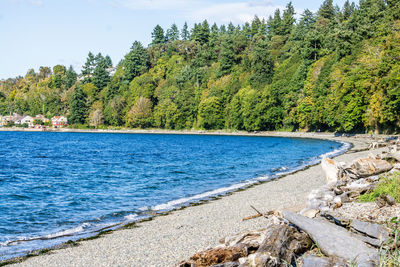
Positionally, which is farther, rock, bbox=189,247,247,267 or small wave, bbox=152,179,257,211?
small wave, bbox=152,179,257,211

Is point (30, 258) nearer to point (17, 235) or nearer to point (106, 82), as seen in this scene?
point (17, 235)

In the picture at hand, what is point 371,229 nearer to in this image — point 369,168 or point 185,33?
point 369,168

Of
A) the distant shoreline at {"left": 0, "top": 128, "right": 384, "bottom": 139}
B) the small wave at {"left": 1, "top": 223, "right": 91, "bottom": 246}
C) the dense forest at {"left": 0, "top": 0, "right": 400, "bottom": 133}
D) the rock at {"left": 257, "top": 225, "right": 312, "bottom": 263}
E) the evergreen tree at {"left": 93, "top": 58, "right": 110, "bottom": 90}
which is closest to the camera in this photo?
the rock at {"left": 257, "top": 225, "right": 312, "bottom": 263}

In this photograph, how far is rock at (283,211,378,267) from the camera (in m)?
5.73

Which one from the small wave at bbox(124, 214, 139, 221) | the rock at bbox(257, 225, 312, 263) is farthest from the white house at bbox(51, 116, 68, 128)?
the rock at bbox(257, 225, 312, 263)

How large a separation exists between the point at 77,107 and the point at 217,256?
503 ft

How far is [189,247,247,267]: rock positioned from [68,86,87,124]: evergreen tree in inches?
5964

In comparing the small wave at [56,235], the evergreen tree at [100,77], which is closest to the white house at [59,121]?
the evergreen tree at [100,77]

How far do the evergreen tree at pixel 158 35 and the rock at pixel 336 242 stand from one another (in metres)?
185

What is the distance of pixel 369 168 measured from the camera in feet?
45.2

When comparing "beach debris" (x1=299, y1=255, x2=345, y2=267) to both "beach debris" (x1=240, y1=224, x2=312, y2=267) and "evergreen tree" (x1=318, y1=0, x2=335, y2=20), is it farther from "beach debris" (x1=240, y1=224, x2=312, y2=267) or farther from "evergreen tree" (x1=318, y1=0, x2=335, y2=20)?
"evergreen tree" (x1=318, y1=0, x2=335, y2=20)

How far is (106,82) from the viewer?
16375 cm

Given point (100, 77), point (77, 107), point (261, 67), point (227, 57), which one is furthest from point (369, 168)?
point (100, 77)

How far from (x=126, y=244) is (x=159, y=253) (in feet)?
5.47
